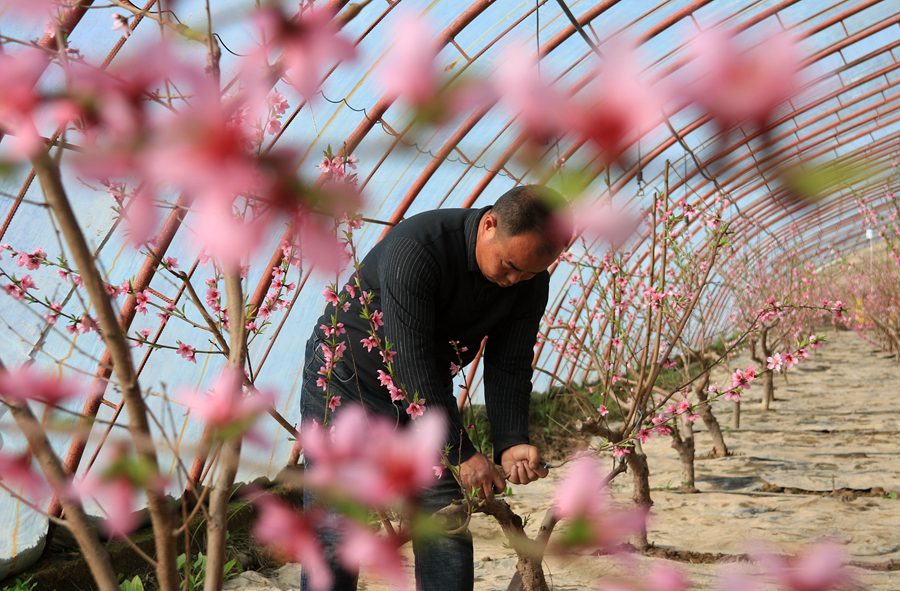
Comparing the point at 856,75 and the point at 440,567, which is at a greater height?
the point at 856,75

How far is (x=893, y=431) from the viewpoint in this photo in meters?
7.33

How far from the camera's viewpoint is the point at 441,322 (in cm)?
249

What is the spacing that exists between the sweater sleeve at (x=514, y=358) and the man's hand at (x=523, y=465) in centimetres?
24

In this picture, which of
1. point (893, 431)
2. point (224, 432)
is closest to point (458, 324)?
point (224, 432)

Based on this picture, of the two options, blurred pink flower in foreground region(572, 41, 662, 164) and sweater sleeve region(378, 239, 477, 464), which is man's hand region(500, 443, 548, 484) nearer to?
sweater sleeve region(378, 239, 477, 464)

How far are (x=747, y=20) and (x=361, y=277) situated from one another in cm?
531

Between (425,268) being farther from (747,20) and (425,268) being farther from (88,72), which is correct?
(747,20)

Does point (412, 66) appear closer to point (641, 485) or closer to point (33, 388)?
point (33, 388)

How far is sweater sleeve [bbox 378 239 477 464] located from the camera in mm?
2248

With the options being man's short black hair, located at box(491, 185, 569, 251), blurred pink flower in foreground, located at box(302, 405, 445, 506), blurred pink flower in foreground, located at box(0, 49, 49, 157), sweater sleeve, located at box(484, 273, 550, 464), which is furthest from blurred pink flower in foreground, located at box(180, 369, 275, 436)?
sweater sleeve, located at box(484, 273, 550, 464)

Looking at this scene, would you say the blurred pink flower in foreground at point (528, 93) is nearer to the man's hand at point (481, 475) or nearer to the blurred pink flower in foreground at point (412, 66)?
the blurred pink flower in foreground at point (412, 66)

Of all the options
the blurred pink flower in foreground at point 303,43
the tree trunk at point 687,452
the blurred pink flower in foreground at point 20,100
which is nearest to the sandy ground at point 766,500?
the tree trunk at point 687,452

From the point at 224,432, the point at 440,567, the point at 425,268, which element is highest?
the point at 425,268

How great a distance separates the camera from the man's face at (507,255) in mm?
2082
